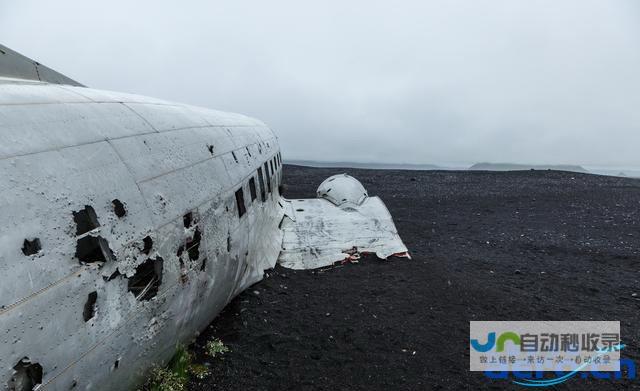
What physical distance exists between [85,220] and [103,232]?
236 millimetres

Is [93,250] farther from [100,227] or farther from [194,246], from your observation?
[194,246]

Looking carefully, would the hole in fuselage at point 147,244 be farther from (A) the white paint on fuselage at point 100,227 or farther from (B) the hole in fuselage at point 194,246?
(B) the hole in fuselage at point 194,246

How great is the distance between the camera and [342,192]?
1870 centimetres

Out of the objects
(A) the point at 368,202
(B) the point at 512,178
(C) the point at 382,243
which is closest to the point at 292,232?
(C) the point at 382,243

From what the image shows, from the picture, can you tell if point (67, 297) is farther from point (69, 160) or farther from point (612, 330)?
point (612, 330)

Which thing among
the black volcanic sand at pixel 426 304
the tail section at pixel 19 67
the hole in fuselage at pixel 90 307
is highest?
the tail section at pixel 19 67

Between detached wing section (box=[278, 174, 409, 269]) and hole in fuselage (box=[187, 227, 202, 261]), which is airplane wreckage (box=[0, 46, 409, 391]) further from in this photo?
detached wing section (box=[278, 174, 409, 269])

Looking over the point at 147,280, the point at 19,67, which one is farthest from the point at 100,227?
the point at 19,67

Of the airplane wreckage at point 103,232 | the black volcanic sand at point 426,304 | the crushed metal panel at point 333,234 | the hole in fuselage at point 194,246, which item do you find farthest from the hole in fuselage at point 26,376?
the crushed metal panel at point 333,234

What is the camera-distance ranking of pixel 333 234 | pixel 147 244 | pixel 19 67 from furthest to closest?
pixel 333 234 → pixel 19 67 → pixel 147 244

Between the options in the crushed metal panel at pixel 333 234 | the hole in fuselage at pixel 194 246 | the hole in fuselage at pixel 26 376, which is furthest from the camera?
the crushed metal panel at pixel 333 234

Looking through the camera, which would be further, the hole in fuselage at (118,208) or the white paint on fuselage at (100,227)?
the hole in fuselage at (118,208)

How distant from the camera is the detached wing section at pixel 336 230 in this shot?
13.0 m

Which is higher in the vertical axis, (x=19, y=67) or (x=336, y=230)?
(x=19, y=67)
